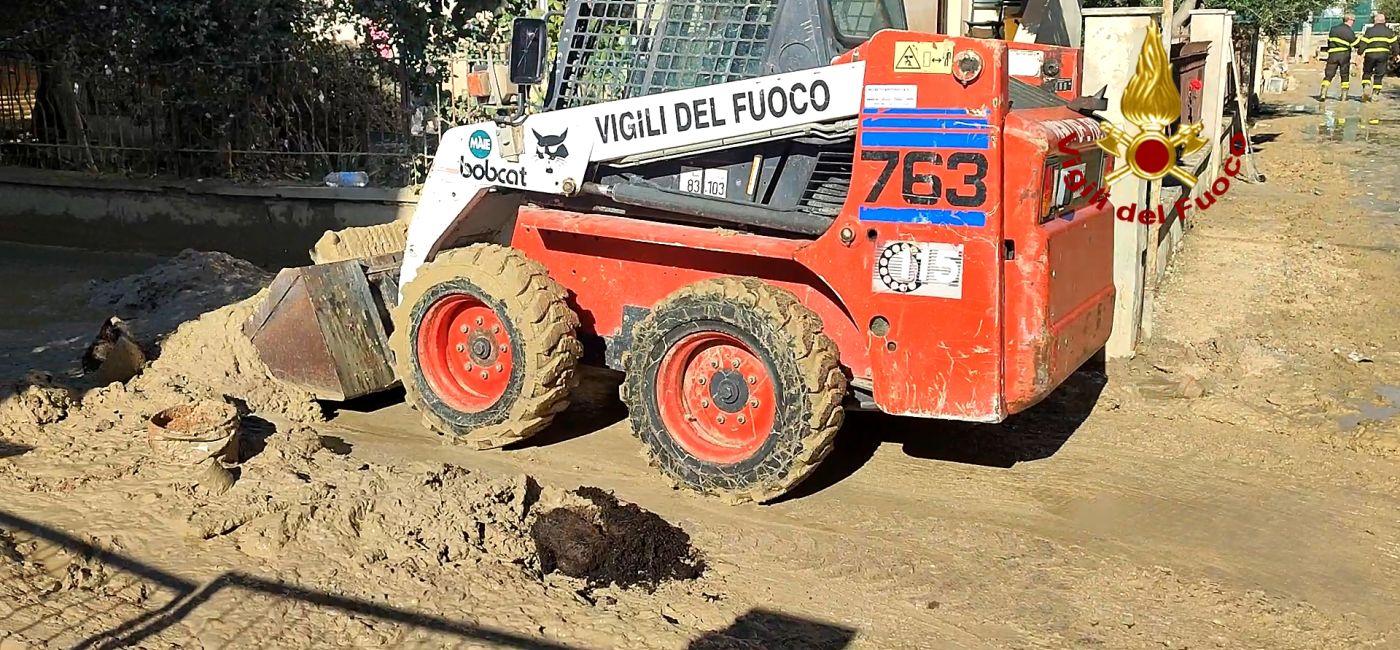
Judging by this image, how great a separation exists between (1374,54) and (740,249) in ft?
84.3

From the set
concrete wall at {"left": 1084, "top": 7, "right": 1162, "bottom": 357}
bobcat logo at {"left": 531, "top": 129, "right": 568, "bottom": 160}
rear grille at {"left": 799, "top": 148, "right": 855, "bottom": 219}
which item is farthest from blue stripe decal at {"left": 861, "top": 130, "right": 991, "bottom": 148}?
concrete wall at {"left": 1084, "top": 7, "right": 1162, "bottom": 357}

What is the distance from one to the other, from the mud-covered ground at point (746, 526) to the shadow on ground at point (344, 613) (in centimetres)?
1

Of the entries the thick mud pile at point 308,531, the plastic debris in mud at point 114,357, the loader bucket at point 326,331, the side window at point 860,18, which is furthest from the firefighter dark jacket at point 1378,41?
the plastic debris in mud at point 114,357

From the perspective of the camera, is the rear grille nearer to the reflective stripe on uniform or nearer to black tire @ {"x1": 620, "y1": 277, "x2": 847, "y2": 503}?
black tire @ {"x1": 620, "y1": 277, "x2": 847, "y2": 503}

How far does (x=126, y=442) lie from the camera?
224 inches

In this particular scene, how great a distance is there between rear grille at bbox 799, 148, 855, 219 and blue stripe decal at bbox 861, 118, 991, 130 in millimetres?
370

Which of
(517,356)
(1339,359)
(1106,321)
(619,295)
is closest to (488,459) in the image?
(517,356)

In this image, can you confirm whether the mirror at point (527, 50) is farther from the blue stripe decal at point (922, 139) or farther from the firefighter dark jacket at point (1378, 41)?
the firefighter dark jacket at point (1378, 41)

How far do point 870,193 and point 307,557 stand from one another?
2653mm

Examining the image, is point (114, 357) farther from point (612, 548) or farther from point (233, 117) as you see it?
point (233, 117)

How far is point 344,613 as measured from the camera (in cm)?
430

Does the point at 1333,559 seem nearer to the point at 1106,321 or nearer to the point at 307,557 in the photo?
the point at 1106,321

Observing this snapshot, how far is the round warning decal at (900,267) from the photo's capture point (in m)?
5.10

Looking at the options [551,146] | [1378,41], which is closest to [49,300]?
[551,146]
